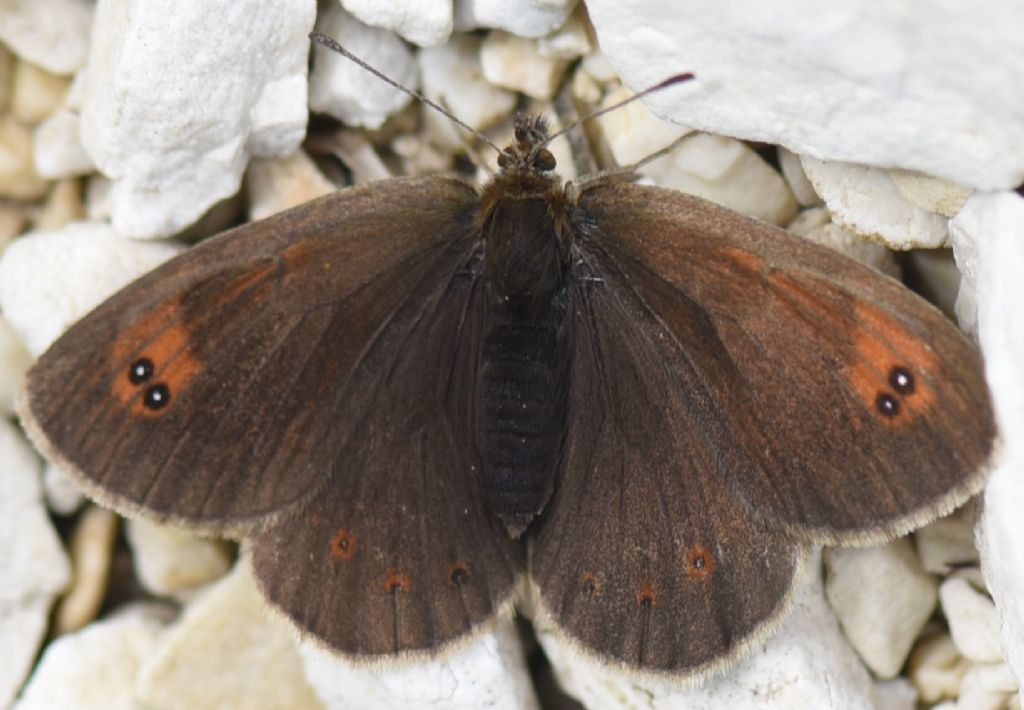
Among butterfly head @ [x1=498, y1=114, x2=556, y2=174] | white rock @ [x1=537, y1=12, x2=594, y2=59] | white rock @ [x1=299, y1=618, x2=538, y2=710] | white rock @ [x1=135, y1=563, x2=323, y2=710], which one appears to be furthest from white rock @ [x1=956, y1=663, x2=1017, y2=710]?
white rock @ [x1=537, y1=12, x2=594, y2=59]

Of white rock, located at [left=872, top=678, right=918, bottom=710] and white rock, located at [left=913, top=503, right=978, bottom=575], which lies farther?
white rock, located at [left=872, top=678, right=918, bottom=710]

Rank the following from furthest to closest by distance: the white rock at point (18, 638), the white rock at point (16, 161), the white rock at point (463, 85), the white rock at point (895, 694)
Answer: the white rock at point (16, 161) → the white rock at point (18, 638) → the white rock at point (463, 85) → the white rock at point (895, 694)

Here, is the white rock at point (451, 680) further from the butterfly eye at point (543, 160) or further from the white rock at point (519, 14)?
the white rock at point (519, 14)

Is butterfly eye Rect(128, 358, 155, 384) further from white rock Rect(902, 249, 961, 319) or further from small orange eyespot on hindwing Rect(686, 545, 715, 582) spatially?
white rock Rect(902, 249, 961, 319)

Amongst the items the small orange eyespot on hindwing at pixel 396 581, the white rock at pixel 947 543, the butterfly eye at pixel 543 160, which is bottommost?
the white rock at pixel 947 543

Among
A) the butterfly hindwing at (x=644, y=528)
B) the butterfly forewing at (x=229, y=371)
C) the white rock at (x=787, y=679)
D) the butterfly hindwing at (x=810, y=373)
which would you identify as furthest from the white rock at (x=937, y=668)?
the butterfly forewing at (x=229, y=371)

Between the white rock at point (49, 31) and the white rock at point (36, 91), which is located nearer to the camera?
the white rock at point (49, 31)
